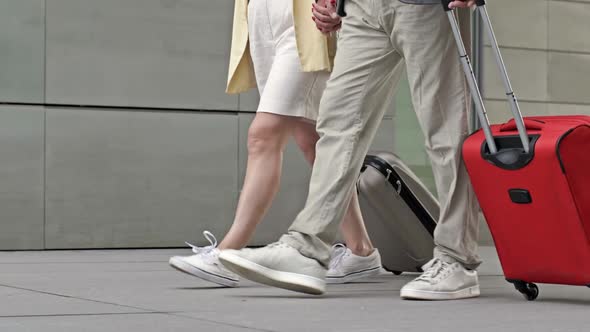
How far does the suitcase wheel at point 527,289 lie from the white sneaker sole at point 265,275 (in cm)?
75

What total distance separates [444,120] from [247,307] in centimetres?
109

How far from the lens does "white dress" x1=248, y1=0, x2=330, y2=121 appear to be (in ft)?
16.8

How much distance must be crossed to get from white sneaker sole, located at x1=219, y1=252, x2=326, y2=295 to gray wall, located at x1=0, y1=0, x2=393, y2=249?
3.82 m

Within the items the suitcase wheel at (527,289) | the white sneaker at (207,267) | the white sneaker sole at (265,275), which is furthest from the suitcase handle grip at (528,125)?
the white sneaker at (207,267)

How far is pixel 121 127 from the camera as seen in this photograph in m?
8.37

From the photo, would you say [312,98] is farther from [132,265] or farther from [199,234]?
[199,234]

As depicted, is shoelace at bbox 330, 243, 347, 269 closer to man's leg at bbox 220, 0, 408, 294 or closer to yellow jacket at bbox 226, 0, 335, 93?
yellow jacket at bbox 226, 0, 335, 93

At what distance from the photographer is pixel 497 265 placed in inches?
279

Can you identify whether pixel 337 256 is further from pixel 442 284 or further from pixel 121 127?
pixel 121 127

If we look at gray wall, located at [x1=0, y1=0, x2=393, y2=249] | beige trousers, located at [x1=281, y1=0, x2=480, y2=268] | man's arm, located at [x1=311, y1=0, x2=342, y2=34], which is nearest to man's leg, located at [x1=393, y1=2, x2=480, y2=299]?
beige trousers, located at [x1=281, y1=0, x2=480, y2=268]

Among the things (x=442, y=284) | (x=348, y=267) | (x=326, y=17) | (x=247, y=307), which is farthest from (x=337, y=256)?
(x=247, y=307)

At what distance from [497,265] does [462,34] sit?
2566 mm

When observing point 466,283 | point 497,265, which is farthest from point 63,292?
point 497,265

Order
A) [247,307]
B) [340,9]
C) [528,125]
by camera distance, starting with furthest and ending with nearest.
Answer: [340,9], [528,125], [247,307]
